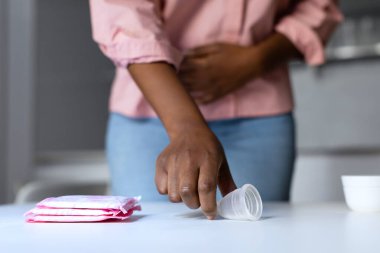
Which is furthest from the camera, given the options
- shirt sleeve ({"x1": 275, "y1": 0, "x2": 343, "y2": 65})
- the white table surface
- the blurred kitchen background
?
the blurred kitchen background

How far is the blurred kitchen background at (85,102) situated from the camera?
8.47 feet

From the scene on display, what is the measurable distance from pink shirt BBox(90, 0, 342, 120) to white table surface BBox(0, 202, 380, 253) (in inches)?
13.7

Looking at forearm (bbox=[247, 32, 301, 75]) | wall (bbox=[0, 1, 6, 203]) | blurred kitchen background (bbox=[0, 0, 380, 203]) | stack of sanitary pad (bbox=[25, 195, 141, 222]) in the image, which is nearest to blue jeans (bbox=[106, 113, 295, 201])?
forearm (bbox=[247, 32, 301, 75])

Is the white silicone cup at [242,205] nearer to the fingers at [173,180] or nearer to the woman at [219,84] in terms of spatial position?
the fingers at [173,180]

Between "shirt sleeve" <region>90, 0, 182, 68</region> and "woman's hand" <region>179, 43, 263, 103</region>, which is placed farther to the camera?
"woman's hand" <region>179, 43, 263, 103</region>

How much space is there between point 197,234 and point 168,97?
1.08 ft

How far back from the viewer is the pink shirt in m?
1.06

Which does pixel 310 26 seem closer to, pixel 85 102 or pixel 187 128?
pixel 187 128

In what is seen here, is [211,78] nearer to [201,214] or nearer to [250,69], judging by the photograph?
[250,69]

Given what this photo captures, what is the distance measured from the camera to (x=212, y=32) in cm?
121

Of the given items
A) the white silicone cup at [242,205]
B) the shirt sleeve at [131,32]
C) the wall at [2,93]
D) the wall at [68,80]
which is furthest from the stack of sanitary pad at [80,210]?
the wall at [68,80]

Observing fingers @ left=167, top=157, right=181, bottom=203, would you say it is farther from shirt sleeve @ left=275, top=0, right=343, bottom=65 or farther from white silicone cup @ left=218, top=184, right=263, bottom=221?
shirt sleeve @ left=275, top=0, right=343, bottom=65

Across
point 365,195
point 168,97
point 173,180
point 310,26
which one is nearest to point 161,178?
point 173,180

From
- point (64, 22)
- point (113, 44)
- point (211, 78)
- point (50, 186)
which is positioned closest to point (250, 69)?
point (211, 78)
